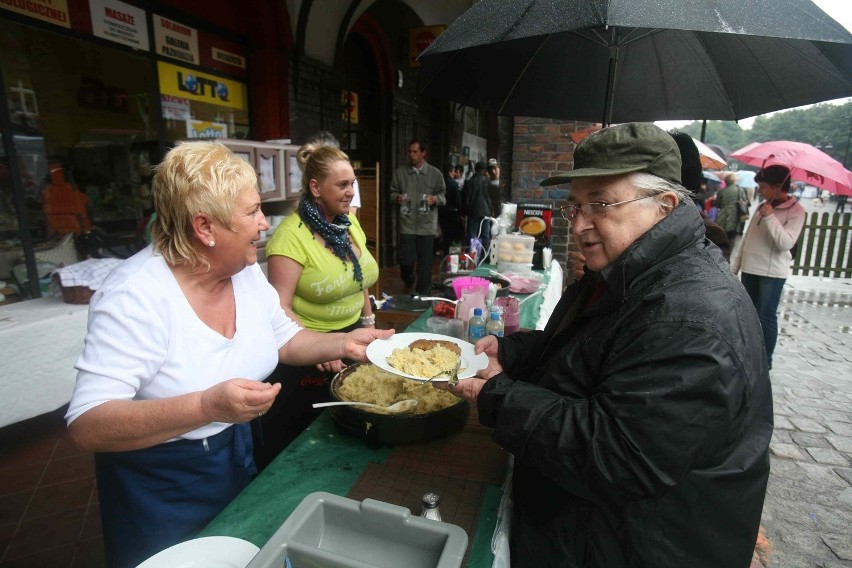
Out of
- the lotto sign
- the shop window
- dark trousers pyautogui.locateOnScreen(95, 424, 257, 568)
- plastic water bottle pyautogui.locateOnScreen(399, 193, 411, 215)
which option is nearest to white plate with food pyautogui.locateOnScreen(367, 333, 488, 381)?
dark trousers pyautogui.locateOnScreen(95, 424, 257, 568)

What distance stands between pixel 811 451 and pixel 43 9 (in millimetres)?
7370

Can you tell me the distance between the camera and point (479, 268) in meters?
5.12

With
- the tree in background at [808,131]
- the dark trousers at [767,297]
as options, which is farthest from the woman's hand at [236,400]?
the tree in background at [808,131]

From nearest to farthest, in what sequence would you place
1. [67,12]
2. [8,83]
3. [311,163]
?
[311,163]
[8,83]
[67,12]

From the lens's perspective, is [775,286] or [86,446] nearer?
[86,446]

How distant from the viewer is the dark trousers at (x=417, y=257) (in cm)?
784

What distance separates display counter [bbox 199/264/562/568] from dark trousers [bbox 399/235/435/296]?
592cm

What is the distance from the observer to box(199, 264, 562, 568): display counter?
1.43 meters

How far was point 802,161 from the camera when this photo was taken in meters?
5.58

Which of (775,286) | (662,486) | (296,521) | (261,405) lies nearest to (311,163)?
(261,405)

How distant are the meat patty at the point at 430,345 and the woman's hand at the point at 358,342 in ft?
0.55

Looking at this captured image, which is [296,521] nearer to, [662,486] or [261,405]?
[261,405]

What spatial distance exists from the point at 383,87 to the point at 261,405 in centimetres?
929

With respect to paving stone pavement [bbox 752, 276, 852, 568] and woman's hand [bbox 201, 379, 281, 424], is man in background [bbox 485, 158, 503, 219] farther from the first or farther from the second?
woman's hand [bbox 201, 379, 281, 424]
